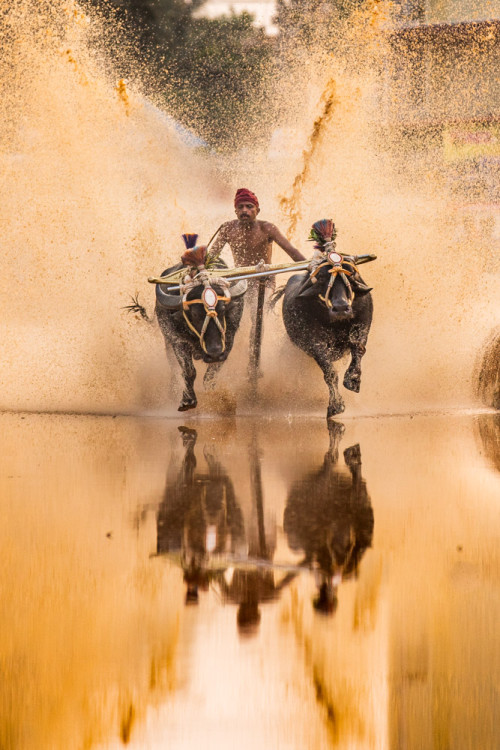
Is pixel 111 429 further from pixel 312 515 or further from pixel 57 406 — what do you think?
pixel 312 515

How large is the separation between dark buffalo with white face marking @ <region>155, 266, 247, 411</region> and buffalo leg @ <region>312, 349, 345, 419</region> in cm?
92

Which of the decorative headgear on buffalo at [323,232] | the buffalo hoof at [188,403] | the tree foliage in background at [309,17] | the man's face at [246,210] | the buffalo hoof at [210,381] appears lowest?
the buffalo hoof at [188,403]

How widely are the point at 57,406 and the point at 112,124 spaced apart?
6.01 m

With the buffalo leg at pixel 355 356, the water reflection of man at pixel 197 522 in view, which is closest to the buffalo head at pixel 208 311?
the buffalo leg at pixel 355 356

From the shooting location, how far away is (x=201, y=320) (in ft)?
39.4

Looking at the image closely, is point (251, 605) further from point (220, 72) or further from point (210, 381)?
point (220, 72)

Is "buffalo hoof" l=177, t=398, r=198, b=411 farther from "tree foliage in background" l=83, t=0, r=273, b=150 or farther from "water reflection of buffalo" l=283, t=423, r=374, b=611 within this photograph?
"tree foliage in background" l=83, t=0, r=273, b=150

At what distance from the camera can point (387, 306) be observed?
14.8 m

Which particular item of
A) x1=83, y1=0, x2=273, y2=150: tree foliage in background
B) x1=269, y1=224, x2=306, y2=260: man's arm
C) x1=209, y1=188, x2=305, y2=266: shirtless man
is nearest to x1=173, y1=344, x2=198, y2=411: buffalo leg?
x1=209, y1=188, x2=305, y2=266: shirtless man

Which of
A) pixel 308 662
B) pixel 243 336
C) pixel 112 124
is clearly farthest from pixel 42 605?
pixel 112 124

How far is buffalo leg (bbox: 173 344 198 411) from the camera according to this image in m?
12.1

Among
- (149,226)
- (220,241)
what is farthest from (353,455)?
(149,226)

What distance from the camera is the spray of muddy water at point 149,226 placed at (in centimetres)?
1402

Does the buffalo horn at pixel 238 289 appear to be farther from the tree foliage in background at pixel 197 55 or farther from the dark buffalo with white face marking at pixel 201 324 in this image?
the tree foliage in background at pixel 197 55
